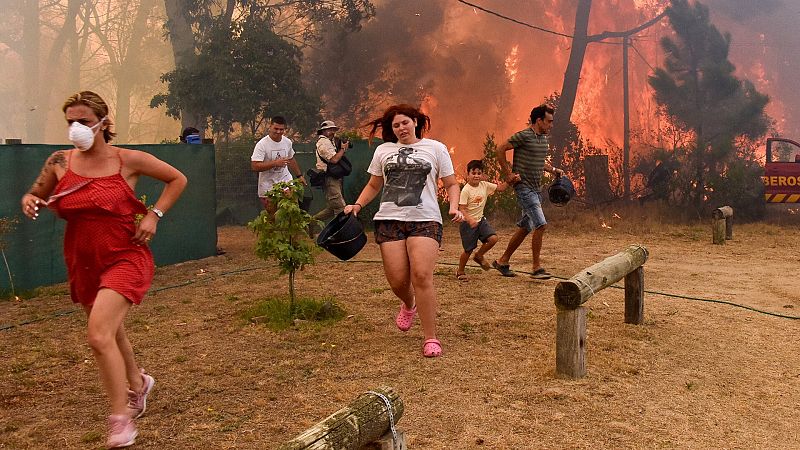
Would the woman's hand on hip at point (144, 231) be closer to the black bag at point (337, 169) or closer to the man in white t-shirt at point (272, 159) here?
the man in white t-shirt at point (272, 159)

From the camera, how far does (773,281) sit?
28.9 feet

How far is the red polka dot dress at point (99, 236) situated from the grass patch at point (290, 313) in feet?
8.17

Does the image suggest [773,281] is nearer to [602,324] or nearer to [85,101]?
[602,324]

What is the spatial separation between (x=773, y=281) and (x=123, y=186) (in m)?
7.60

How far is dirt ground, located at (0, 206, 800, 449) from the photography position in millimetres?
4059

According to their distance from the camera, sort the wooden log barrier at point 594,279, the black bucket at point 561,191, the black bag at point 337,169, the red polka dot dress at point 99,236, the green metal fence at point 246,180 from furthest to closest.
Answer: the green metal fence at point 246,180, the black bag at point 337,169, the black bucket at point 561,191, the wooden log barrier at point 594,279, the red polka dot dress at point 99,236

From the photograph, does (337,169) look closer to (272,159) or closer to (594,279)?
(272,159)

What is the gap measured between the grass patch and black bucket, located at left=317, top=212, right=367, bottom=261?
1.26 m

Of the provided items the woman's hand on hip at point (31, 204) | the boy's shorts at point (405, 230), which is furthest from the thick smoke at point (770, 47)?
the woman's hand on hip at point (31, 204)

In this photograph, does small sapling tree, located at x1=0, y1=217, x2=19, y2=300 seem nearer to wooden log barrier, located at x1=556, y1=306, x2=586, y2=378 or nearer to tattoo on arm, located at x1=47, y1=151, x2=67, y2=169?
tattoo on arm, located at x1=47, y1=151, x2=67, y2=169

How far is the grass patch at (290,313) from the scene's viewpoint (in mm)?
6375

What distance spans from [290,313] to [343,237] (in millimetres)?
1494

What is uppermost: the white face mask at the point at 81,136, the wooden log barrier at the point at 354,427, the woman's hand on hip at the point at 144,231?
the white face mask at the point at 81,136

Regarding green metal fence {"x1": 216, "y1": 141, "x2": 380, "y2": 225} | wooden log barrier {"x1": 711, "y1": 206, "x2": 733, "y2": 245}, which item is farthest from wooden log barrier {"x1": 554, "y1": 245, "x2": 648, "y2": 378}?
green metal fence {"x1": 216, "y1": 141, "x2": 380, "y2": 225}
